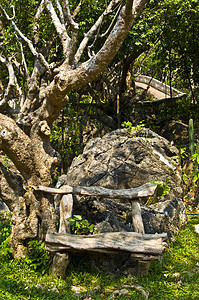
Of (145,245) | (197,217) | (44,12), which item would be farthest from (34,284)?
(44,12)

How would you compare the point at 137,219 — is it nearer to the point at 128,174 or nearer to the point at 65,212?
the point at 65,212

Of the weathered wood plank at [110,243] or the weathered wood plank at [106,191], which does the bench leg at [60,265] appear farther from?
the weathered wood plank at [106,191]

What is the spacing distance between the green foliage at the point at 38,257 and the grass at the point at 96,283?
9cm

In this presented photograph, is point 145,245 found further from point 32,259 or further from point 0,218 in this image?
point 0,218

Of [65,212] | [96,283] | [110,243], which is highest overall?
[65,212]

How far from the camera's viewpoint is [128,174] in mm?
8055

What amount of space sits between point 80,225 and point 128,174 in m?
3.00

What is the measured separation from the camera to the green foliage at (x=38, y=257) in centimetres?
508

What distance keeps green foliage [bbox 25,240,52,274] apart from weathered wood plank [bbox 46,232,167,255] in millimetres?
424

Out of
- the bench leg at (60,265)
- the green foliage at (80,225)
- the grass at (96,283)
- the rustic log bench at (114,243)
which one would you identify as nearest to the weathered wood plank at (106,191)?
the rustic log bench at (114,243)

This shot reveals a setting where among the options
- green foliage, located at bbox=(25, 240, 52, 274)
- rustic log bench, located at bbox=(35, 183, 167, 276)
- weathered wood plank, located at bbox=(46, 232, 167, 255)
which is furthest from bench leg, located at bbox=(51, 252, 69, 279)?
green foliage, located at bbox=(25, 240, 52, 274)

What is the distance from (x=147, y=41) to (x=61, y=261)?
9204 millimetres

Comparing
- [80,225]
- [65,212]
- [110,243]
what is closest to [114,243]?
[110,243]

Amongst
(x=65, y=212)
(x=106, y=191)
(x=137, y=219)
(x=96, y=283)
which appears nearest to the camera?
(x=96, y=283)
